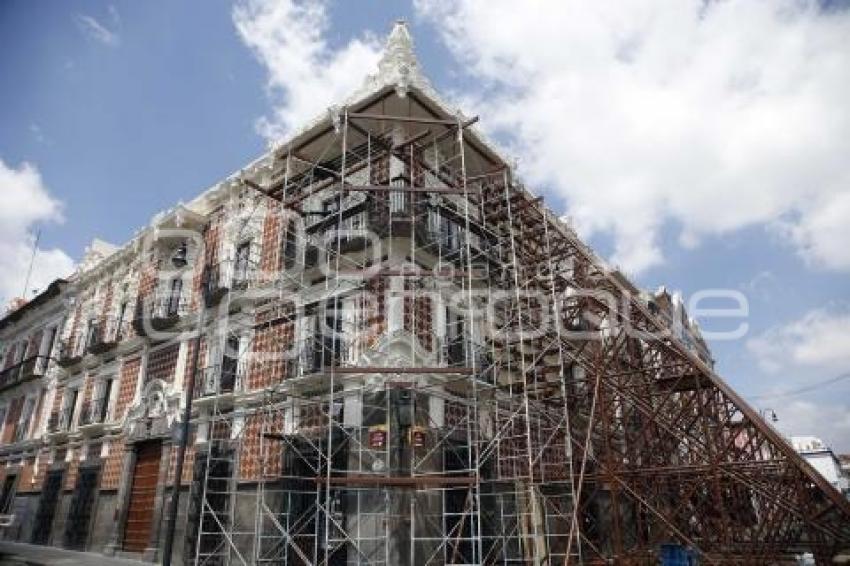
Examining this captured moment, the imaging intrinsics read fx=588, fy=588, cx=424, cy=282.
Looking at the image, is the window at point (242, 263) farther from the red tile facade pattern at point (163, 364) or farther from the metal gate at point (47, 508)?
the metal gate at point (47, 508)

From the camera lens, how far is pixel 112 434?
17.8 m

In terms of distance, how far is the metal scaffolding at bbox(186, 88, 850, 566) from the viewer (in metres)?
10.9

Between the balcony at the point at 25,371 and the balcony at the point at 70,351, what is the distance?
1.13 m

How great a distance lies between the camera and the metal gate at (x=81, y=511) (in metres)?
17.2

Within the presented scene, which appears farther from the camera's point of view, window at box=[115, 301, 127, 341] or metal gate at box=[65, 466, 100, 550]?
window at box=[115, 301, 127, 341]

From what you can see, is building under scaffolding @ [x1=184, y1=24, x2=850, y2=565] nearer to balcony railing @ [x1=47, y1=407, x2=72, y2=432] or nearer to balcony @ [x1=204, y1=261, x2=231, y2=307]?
balcony @ [x1=204, y1=261, x2=231, y2=307]

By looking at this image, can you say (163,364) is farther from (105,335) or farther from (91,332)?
(91,332)

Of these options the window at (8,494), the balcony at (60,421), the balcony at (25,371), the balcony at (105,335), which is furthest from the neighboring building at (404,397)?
the balcony at (25,371)

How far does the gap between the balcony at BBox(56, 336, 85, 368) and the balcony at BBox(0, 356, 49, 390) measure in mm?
1128

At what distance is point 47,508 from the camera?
63.0ft

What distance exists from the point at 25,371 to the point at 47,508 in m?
7.09

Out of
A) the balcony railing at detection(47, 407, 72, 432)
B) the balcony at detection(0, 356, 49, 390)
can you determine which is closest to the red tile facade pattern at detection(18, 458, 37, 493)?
the balcony railing at detection(47, 407, 72, 432)

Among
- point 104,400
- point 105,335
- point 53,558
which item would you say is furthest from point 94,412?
point 53,558

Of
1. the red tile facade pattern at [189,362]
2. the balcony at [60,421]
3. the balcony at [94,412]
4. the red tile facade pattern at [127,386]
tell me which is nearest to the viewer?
the red tile facade pattern at [189,362]
